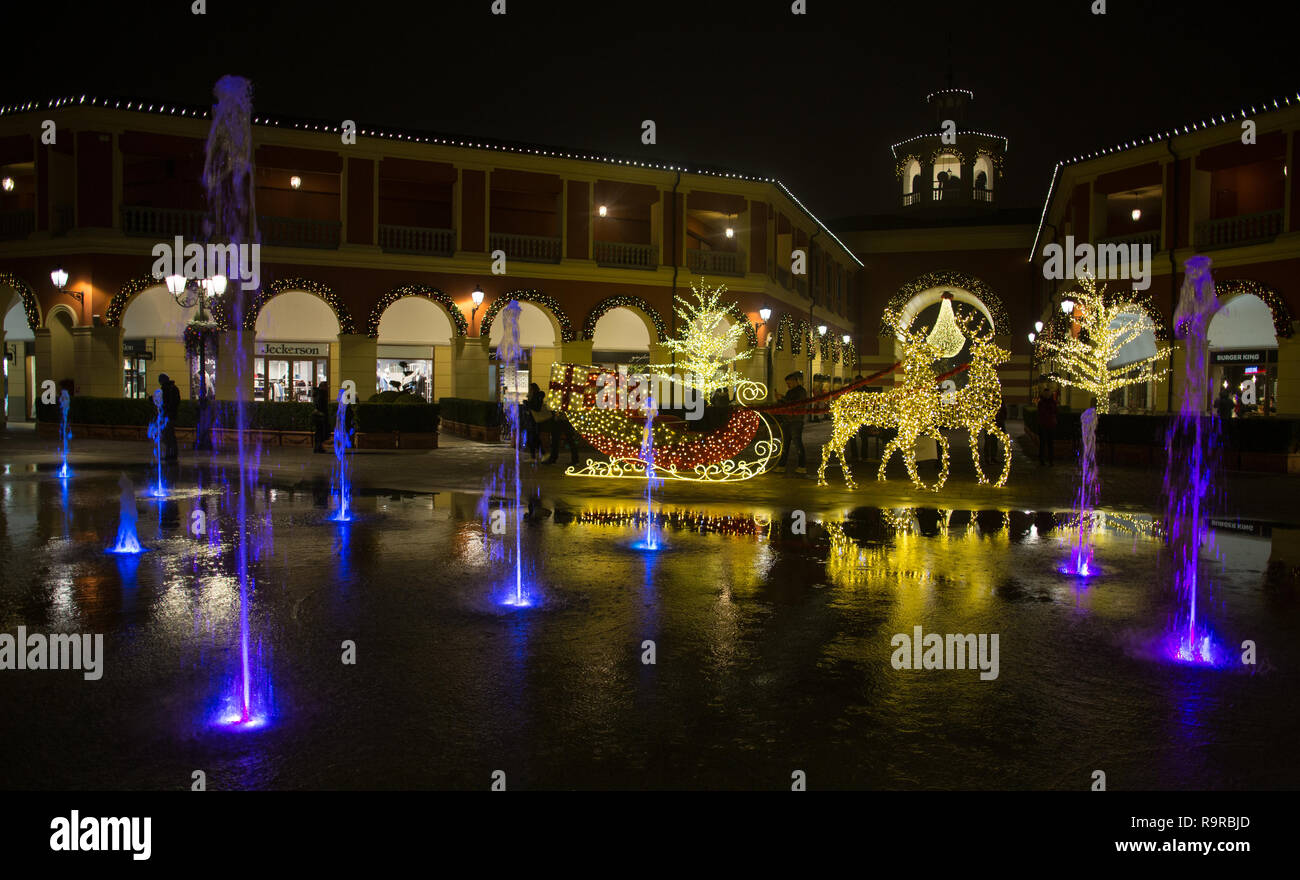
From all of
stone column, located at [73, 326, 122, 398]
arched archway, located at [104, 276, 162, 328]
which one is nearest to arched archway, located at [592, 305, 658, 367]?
arched archway, located at [104, 276, 162, 328]

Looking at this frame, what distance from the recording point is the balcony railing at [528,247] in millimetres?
33344

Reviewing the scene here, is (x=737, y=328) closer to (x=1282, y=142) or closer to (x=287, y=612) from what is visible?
(x=1282, y=142)

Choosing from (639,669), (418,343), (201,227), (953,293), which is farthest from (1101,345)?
(953,293)

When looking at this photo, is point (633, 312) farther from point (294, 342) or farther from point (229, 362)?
point (229, 362)

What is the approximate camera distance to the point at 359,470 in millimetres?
19109

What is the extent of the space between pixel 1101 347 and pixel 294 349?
25301 mm

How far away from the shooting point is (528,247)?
1335 inches

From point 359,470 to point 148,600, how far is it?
1136 cm

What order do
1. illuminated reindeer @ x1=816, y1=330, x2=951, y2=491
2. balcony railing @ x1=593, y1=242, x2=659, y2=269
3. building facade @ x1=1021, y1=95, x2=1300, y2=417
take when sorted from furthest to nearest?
balcony railing @ x1=593, y1=242, x2=659, y2=269 < building facade @ x1=1021, y1=95, x2=1300, y2=417 < illuminated reindeer @ x1=816, y1=330, x2=951, y2=491

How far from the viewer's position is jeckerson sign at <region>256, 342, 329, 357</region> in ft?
103

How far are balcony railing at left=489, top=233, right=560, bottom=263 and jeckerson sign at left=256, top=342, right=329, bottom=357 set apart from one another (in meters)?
6.61

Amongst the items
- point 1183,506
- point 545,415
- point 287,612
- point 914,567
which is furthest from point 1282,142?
point 287,612

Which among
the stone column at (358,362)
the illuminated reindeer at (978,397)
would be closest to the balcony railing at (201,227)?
the stone column at (358,362)

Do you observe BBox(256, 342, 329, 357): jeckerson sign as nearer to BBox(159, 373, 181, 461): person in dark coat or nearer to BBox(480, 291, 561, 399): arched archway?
BBox(480, 291, 561, 399): arched archway
